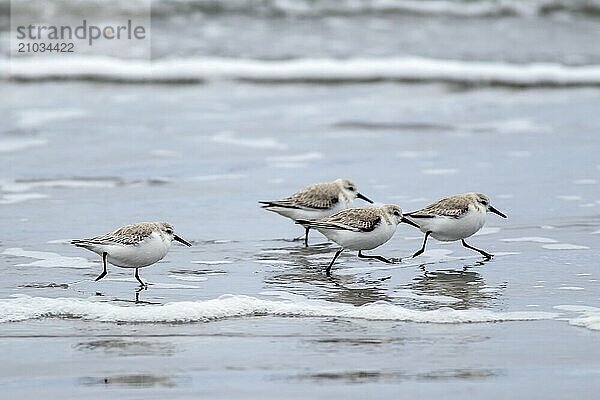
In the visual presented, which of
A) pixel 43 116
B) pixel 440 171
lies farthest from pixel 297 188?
pixel 43 116

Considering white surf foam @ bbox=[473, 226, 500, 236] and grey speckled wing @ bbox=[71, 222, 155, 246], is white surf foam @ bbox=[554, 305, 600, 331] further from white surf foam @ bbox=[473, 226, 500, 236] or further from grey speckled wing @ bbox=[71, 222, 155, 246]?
grey speckled wing @ bbox=[71, 222, 155, 246]

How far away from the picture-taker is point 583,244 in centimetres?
809

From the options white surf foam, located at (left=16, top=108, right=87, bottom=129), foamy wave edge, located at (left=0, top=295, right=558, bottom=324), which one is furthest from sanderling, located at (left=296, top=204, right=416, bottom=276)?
white surf foam, located at (left=16, top=108, right=87, bottom=129)

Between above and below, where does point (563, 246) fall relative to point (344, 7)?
below

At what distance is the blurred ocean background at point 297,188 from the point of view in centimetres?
554

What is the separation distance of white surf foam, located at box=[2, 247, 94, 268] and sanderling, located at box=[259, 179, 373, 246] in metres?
1.38

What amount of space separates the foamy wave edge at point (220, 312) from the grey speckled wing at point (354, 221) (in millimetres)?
1019

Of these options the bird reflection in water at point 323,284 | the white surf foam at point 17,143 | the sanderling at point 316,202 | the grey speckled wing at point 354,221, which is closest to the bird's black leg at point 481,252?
the grey speckled wing at point 354,221

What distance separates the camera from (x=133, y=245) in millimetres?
7051

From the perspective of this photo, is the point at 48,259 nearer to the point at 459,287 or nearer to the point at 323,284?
the point at 323,284

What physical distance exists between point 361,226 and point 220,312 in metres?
1.45

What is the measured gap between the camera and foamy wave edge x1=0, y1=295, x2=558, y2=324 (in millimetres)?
6289

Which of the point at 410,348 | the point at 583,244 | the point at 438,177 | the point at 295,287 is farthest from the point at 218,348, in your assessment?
the point at 438,177

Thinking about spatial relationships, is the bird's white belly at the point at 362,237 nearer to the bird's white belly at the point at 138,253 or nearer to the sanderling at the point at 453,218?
the sanderling at the point at 453,218
